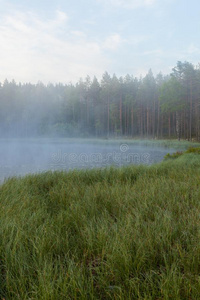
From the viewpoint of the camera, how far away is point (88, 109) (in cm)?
5291

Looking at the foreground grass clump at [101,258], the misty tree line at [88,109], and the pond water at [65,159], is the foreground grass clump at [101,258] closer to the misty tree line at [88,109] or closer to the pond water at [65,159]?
the pond water at [65,159]

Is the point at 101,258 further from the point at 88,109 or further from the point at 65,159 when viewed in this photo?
the point at 88,109

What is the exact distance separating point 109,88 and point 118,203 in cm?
4589

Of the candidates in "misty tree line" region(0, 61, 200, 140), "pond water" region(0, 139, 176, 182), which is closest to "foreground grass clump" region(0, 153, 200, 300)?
"pond water" region(0, 139, 176, 182)

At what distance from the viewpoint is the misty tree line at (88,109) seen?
45.1m

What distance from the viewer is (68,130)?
154 ft

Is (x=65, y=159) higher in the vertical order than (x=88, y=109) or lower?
lower

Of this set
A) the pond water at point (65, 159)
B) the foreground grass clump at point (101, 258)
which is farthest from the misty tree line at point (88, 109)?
the foreground grass clump at point (101, 258)

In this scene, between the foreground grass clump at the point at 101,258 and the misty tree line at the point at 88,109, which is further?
the misty tree line at the point at 88,109

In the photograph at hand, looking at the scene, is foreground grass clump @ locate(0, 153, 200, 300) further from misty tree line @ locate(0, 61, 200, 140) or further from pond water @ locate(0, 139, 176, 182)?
misty tree line @ locate(0, 61, 200, 140)

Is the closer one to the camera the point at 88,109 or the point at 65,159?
the point at 65,159

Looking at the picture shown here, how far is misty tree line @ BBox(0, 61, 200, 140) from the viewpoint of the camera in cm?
4506

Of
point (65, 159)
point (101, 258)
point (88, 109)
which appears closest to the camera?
point (101, 258)

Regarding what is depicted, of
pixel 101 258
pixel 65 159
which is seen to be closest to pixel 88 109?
pixel 65 159
